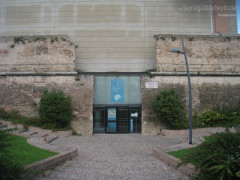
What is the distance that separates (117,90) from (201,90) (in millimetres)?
5869

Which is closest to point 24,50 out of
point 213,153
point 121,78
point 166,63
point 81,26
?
point 81,26

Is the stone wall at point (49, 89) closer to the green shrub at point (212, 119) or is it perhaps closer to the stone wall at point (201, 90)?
the stone wall at point (201, 90)

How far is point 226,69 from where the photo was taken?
46.8ft

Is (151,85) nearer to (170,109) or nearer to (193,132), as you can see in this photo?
(170,109)

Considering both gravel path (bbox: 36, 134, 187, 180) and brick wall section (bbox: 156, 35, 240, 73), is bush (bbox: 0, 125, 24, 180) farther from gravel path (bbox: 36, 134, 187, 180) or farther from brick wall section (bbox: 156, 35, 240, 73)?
brick wall section (bbox: 156, 35, 240, 73)

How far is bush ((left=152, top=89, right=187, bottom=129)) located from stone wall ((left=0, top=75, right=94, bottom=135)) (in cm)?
454

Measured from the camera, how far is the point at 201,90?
1360 centimetres

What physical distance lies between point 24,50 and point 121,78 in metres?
7.21

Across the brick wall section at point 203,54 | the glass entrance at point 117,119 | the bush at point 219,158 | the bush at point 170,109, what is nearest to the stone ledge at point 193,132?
the bush at point 170,109

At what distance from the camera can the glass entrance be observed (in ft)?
43.9

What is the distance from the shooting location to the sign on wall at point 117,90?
13.8 m

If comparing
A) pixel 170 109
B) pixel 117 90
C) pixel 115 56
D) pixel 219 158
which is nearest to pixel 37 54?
pixel 115 56

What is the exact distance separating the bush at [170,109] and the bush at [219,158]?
740 centimetres

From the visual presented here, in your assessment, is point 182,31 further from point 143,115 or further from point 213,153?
point 213,153
